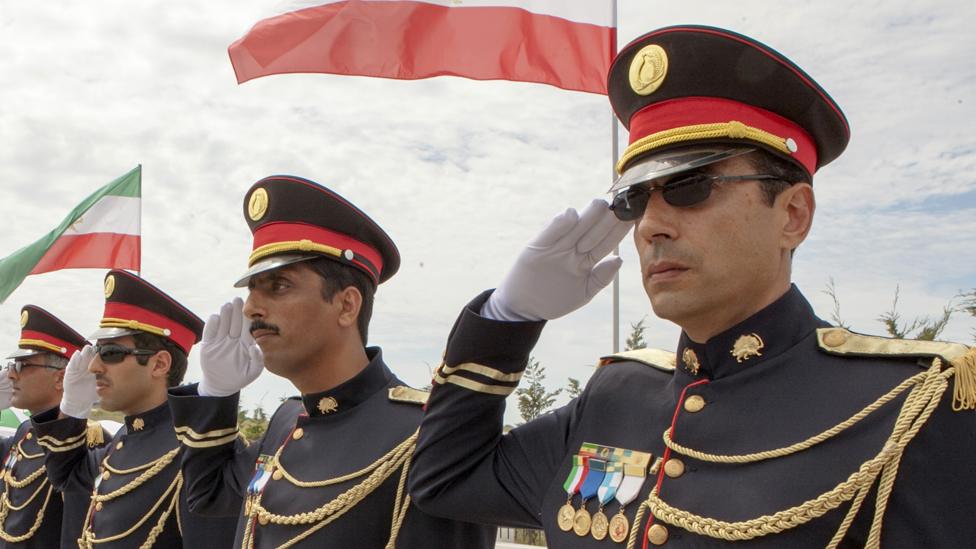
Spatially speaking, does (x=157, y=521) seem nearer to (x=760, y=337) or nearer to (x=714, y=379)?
(x=714, y=379)

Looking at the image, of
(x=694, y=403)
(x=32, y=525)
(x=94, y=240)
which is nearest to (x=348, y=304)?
(x=694, y=403)

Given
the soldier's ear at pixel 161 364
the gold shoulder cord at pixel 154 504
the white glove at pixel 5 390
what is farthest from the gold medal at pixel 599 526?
the white glove at pixel 5 390

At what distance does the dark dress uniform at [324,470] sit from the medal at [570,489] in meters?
1.03

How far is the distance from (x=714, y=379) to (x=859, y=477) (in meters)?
0.48

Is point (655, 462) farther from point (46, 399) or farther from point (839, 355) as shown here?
point (46, 399)

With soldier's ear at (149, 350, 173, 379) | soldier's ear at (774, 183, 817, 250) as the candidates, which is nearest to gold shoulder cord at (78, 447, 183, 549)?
soldier's ear at (149, 350, 173, 379)

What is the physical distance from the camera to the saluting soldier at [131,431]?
17.0 feet

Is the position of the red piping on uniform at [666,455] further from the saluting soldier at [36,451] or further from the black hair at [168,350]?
the saluting soldier at [36,451]

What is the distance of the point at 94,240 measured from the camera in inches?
391

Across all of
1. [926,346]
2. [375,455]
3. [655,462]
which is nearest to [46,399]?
[375,455]

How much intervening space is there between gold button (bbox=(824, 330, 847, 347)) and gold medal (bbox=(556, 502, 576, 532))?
2.50ft

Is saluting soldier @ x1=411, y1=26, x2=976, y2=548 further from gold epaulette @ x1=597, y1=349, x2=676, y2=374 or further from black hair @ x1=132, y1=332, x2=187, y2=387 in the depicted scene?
black hair @ x1=132, y1=332, x2=187, y2=387

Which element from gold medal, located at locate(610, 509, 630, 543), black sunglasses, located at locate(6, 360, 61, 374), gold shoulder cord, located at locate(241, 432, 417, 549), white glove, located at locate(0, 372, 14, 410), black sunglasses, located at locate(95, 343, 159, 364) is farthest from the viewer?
white glove, located at locate(0, 372, 14, 410)

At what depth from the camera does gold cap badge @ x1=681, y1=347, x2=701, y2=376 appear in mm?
2389
